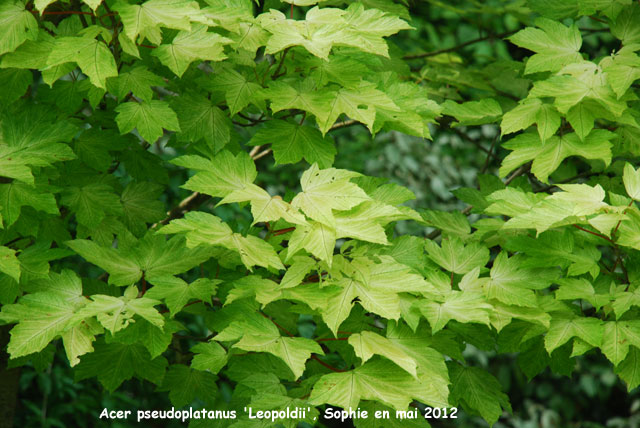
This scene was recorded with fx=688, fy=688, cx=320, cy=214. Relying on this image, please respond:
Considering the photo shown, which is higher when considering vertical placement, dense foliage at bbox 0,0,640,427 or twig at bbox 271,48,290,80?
twig at bbox 271,48,290,80

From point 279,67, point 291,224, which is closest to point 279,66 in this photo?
point 279,67

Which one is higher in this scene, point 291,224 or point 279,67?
point 279,67

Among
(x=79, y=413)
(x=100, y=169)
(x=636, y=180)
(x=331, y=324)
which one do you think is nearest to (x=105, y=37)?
(x=100, y=169)

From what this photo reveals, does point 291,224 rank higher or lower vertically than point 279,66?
lower

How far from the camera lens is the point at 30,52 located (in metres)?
1.53

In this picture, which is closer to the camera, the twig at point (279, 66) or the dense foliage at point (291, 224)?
the dense foliage at point (291, 224)

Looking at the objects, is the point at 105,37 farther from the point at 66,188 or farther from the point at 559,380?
the point at 559,380

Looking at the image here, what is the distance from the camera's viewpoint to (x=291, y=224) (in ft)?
5.33

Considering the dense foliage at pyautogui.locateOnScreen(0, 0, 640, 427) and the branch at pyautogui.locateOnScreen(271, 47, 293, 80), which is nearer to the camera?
the dense foliage at pyautogui.locateOnScreen(0, 0, 640, 427)

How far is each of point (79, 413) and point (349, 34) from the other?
2829 mm

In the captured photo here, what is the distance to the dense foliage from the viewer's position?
4.74ft

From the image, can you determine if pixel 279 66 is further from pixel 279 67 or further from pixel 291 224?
pixel 291 224

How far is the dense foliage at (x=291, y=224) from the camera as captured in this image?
1.44 m

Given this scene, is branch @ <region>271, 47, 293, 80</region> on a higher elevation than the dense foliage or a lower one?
higher
